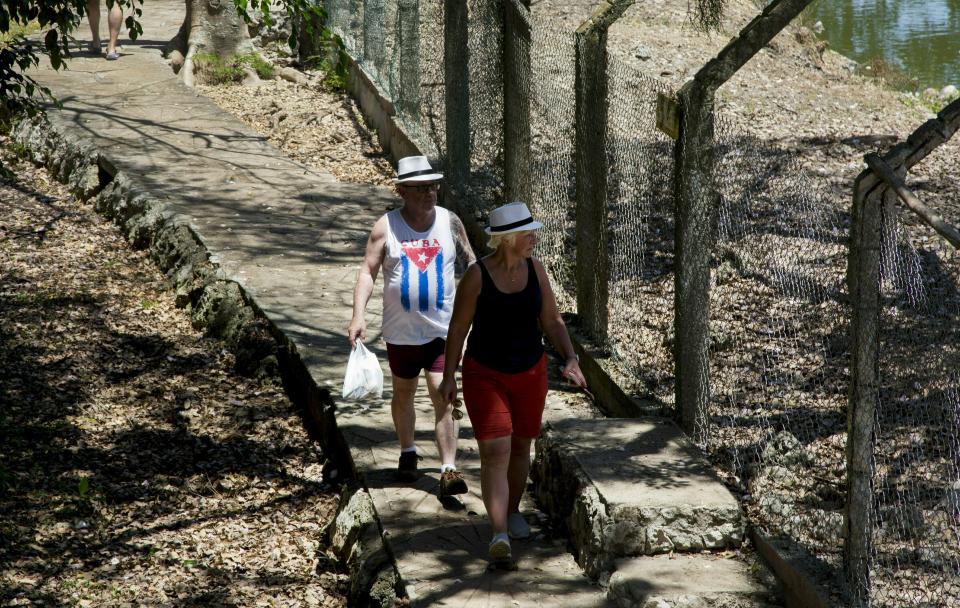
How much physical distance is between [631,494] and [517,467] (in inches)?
23.1

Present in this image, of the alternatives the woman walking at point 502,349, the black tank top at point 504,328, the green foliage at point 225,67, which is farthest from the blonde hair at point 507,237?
the green foliage at point 225,67

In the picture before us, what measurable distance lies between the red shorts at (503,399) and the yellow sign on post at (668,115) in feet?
4.96

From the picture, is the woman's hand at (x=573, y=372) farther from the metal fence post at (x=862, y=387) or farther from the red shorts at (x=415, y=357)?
the metal fence post at (x=862, y=387)

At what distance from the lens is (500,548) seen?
536 centimetres

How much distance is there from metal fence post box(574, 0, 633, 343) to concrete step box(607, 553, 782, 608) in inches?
101

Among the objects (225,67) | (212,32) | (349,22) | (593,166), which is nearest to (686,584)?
(593,166)

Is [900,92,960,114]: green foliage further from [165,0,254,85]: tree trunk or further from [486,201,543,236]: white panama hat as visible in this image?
[486,201,543,236]: white panama hat

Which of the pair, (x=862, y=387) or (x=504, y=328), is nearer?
(x=862, y=387)

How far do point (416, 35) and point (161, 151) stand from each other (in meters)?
3.01

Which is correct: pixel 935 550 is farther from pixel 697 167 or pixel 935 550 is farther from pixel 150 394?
pixel 150 394

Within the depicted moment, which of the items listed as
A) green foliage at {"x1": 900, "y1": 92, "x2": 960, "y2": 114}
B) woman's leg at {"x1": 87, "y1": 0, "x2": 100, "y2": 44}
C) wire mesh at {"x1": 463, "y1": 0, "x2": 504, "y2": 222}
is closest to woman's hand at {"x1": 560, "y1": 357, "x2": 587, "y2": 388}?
wire mesh at {"x1": 463, "y1": 0, "x2": 504, "y2": 222}

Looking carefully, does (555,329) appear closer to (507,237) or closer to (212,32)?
(507,237)

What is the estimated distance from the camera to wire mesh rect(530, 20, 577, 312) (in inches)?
330

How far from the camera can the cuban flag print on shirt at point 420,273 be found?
6031mm
